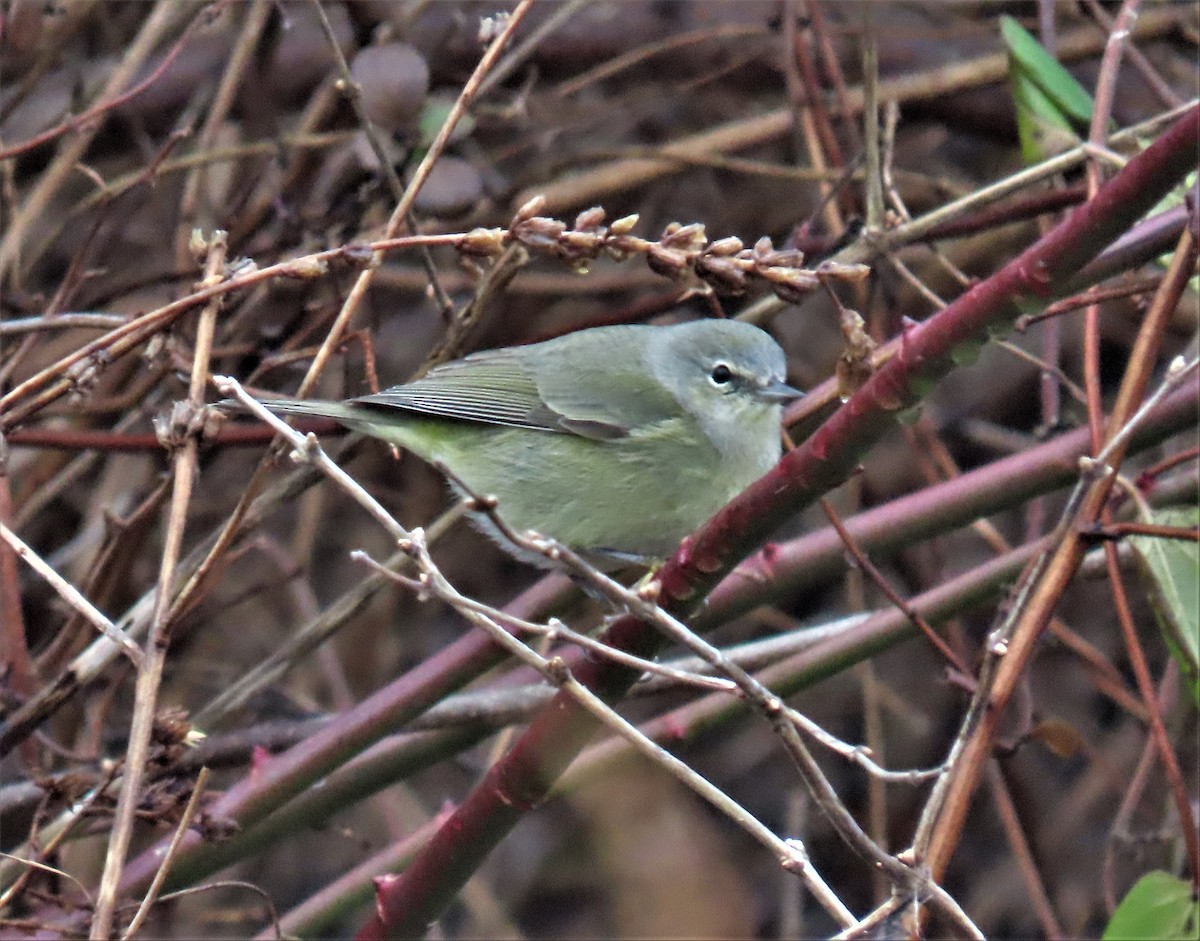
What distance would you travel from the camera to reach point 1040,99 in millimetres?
3285

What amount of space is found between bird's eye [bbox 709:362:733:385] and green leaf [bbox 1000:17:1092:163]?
877mm

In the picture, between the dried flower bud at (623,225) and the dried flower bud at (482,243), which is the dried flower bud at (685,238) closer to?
the dried flower bud at (623,225)

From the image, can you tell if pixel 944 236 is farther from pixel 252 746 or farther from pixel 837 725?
pixel 837 725

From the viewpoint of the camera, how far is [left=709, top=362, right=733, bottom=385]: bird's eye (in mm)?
3471

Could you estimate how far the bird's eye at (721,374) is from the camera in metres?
3.47

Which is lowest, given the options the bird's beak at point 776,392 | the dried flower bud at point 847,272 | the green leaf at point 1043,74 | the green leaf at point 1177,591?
the bird's beak at point 776,392

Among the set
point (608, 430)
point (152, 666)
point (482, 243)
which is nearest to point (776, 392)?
point (608, 430)

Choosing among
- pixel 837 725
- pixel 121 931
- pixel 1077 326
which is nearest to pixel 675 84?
pixel 1077 326

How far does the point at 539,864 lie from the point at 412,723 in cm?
269

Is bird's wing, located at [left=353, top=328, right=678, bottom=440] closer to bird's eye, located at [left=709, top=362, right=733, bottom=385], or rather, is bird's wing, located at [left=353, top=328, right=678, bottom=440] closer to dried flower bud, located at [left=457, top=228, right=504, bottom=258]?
bird's eye, located at [left=709, top=362, right=733, bottom=385]

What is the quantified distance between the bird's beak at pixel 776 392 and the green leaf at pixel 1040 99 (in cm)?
79

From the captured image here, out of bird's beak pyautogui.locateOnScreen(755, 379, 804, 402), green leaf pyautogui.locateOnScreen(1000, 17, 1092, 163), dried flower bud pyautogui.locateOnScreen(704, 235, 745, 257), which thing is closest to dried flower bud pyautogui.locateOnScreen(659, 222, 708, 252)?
dried flower bud pyautogui.locateOnScreen(704, 235, 745, 257)

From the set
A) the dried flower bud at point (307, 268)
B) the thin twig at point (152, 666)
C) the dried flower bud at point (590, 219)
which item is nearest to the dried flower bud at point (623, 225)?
the dried flower bud at point (590, 219)

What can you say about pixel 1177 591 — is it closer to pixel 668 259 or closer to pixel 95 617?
pixel 668 259
